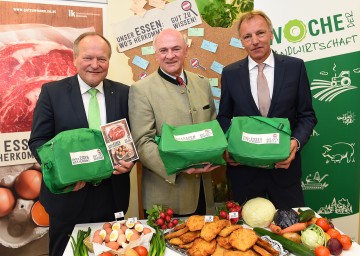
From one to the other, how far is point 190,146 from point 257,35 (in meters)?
0.97

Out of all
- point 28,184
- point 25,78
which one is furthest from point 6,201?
point 25,78

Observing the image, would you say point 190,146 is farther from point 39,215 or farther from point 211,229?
point 39,215

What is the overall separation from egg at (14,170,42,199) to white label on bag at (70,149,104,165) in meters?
1.53

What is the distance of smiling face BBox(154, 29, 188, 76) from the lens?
7.13ft

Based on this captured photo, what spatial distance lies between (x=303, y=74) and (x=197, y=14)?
144cm

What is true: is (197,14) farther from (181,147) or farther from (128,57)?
(181,147)

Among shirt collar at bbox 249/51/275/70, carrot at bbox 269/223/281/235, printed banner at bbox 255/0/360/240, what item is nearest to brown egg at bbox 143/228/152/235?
carrot at bbox 269/223/281/235

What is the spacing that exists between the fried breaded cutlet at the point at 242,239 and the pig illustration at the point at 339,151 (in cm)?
187

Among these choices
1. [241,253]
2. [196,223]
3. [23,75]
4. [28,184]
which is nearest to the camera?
[241,253]

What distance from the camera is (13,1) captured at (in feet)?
9.45

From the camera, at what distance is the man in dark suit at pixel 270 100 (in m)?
2.26

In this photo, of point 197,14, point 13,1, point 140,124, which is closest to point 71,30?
point 13,1

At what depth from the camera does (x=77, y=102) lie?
6.89ft

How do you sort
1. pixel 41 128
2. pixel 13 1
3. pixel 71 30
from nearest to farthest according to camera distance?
pixel 41 128, pixel 13 1, pixel 71 30
